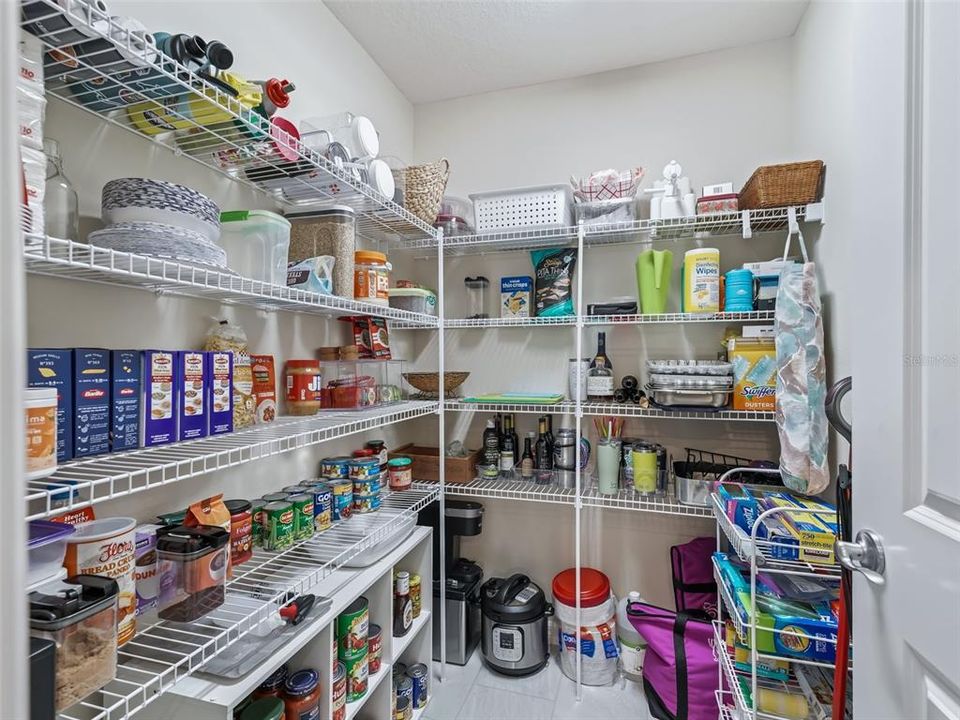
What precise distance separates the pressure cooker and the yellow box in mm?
1185

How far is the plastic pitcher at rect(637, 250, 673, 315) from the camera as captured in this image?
5.88ft

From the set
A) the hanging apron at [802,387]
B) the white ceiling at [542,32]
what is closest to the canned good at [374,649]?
the hanging apron at [802,387]

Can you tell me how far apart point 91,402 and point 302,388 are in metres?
0.65

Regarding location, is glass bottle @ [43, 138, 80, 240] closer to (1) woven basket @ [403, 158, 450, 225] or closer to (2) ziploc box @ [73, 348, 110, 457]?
(2) ziploc box @ [73, 348, 110, 457]

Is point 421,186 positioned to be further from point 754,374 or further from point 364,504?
point 754,374

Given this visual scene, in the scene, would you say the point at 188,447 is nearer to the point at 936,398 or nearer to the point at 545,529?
the point at 936,398

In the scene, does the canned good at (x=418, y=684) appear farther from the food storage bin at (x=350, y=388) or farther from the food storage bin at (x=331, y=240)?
the food storage bin at (x=331, y=240)

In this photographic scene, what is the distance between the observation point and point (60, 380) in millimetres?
737

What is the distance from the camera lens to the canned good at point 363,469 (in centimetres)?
161

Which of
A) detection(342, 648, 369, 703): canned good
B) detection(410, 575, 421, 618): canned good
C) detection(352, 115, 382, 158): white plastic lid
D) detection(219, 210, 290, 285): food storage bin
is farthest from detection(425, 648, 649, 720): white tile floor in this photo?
detection(352, 115, 382, 158): white plastic lid

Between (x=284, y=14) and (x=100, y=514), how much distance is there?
5.23 ft

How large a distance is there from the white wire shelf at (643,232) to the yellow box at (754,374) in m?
0.42

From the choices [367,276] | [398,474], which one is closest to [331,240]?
[367,276]

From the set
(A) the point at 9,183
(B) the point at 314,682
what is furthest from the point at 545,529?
(A) the point at 9,183
